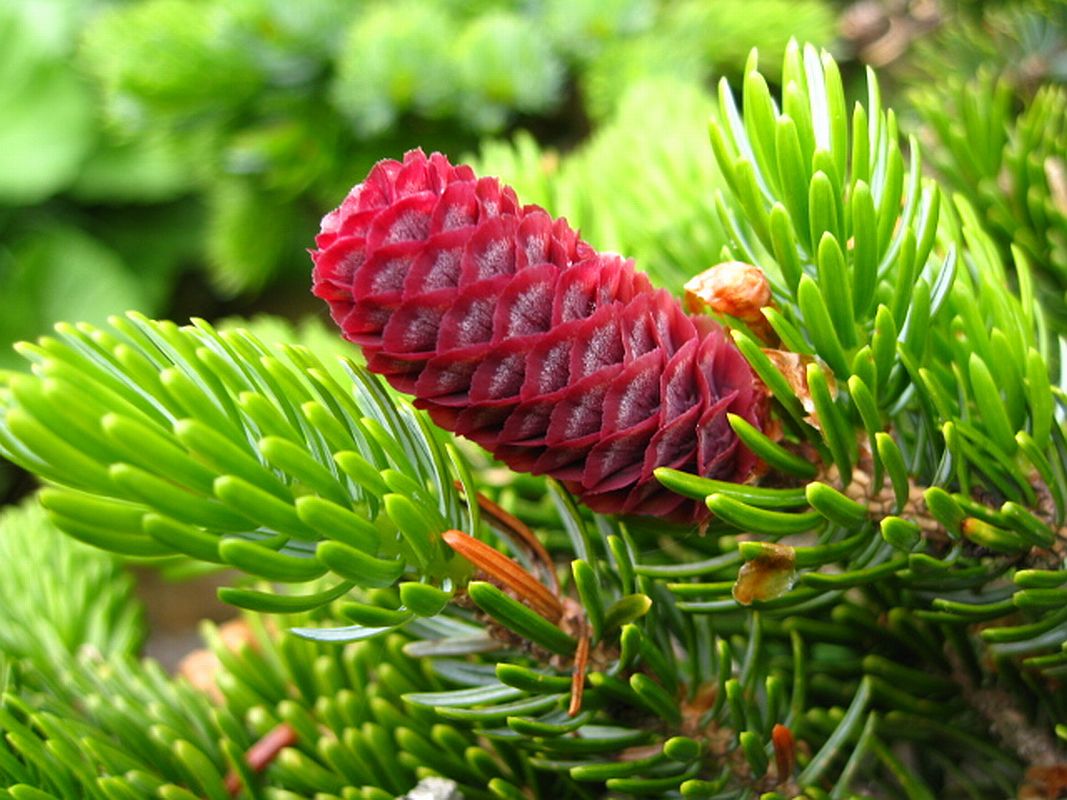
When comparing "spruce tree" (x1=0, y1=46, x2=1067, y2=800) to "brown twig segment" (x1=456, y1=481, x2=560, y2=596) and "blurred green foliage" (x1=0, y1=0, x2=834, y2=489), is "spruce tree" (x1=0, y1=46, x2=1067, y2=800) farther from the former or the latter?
"blurred green foliage" (x1=0, y1=0, x2=834, y2=489)

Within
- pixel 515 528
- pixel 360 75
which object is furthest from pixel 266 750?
pixel 360 75

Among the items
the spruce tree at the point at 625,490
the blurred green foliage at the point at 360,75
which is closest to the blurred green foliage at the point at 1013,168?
the spruce tree at the point at 625,490

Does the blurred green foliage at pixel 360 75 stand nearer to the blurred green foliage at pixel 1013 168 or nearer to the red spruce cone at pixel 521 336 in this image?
the blurred green foliage at pixel 1013 168

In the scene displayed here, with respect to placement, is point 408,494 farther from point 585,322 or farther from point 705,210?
point 705,210

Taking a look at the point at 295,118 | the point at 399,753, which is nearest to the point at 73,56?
the point at 295,118

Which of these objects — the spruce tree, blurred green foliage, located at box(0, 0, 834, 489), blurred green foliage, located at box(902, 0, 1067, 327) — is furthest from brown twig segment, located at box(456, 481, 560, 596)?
blurred green foliage, located at box(0, 0, 834, 489)
